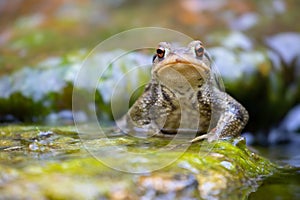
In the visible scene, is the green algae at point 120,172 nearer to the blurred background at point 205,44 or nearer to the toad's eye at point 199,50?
the toad's eye at point 199,50

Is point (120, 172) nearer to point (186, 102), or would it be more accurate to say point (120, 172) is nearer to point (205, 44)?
point (186, 102)

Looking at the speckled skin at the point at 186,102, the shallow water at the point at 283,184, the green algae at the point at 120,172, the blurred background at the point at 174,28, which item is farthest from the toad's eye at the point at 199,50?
the blurred background at the point at 174,28

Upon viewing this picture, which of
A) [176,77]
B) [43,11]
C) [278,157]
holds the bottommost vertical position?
[278,157]

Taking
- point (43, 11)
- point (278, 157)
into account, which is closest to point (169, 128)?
point (278, 157)

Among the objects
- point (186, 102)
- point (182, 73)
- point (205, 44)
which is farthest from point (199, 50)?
point (205, 44)

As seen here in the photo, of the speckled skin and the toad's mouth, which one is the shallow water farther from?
the toad's mouth

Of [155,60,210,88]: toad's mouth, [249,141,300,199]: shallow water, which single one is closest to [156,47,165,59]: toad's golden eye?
[155,60,210,88]: toad's mouth

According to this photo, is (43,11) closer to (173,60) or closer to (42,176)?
(173,60)
